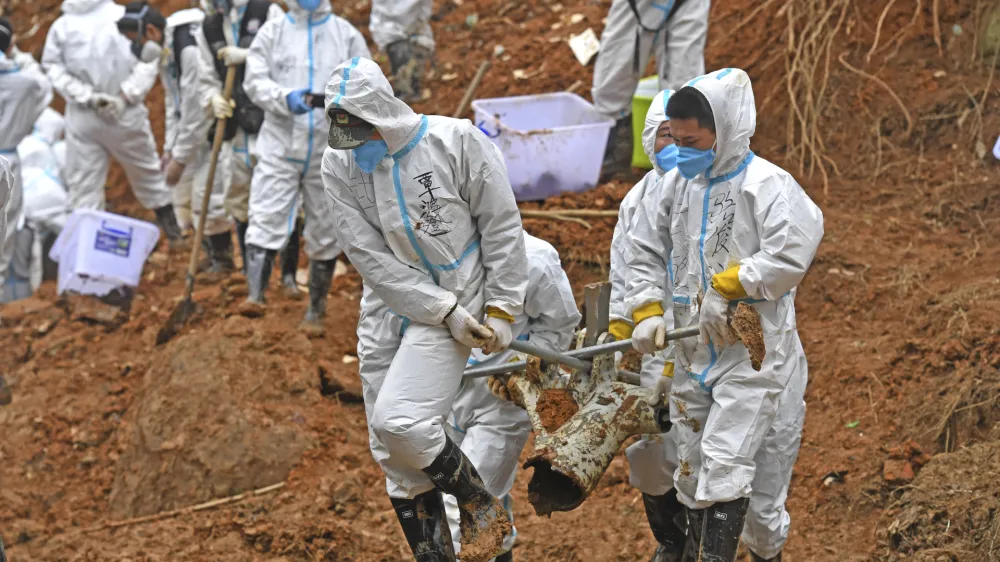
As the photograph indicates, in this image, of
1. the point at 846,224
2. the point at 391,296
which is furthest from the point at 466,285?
the point at 846,224

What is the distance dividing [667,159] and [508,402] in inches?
41.5

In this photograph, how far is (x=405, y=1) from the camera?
355 inches

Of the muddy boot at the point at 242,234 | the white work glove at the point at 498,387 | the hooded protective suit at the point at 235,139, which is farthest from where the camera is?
the muddy boot at the point at 242,234

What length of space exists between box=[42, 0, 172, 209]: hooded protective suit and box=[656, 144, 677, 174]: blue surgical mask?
18.1ft

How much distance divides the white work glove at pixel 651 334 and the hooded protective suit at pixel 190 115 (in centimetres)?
460

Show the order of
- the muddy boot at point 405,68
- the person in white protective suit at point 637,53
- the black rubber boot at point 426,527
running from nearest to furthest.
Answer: the black rubber boot at point 426,527
the person in white protective suit at point 637,53
the muddy boot at point 405,68

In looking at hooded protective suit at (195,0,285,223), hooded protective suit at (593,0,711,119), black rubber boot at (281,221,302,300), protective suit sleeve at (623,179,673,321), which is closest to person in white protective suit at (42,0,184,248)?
hooded protective suit at (195,0,285,223)

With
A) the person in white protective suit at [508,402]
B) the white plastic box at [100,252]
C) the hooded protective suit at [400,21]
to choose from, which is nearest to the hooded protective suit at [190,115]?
the white plastic box at [100,252]

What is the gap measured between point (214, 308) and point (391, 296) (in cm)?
384

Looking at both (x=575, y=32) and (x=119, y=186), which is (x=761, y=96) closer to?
(x=575, y=32)

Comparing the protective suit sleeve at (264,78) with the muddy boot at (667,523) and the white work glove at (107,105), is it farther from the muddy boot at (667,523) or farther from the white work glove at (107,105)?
the muddy boot at (667,523)

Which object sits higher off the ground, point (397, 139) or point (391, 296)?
point (397, 139)

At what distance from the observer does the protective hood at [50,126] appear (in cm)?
1050

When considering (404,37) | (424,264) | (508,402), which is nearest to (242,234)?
(404,37)
